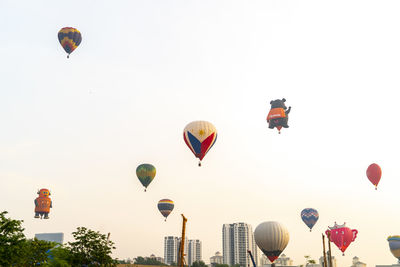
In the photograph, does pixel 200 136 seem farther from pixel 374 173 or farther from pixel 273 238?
pixel 374 173

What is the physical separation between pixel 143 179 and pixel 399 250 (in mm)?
75723

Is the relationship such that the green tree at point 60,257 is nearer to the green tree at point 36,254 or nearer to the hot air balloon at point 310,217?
the green tree at point 36,254

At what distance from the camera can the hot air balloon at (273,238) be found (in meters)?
68.8

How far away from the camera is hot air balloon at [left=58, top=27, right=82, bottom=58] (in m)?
78.5

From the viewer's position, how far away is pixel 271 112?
7775 cm

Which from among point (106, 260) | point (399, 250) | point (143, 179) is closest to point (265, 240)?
point (143, 179)

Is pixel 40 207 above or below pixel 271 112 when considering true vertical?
below

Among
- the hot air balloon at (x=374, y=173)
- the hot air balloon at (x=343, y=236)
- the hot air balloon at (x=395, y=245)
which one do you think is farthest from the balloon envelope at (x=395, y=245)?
the hot air balloon at (x=374, y=173)

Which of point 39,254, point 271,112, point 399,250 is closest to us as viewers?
point 39,254

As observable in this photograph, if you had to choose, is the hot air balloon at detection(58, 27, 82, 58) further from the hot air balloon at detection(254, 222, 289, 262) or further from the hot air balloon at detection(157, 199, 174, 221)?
the hot air balloon at detection(254, 222, 289, 262)

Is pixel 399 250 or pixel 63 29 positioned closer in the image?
pixel 63 29

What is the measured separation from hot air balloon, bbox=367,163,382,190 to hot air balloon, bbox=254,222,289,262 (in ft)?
81.9

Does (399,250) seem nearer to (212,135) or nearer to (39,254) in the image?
(212,135)

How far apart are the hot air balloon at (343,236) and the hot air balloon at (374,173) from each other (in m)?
19.7
